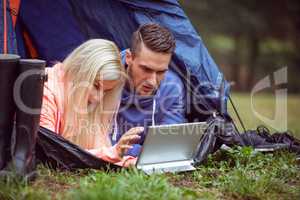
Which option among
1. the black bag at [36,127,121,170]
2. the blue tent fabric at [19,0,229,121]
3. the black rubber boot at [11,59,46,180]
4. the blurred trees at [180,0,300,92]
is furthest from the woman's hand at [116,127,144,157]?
the blurred trees at [180,0,300,92]

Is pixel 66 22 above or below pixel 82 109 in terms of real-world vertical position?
above

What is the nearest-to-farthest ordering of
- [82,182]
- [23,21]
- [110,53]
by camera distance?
[82,182] < [110,53] < [23,21]

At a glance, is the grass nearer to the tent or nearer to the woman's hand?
the woman's hand

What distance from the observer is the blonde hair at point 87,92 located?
3.10 metres

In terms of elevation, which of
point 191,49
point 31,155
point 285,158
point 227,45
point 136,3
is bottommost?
point 227,45

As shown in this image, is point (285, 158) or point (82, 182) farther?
point (285, 158)

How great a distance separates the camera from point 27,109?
8.89ft

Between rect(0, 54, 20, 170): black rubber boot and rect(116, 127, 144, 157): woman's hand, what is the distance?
0.55 m

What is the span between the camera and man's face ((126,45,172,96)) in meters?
3.36

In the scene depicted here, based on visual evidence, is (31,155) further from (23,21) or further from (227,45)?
(227,45)

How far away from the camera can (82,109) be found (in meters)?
3.16

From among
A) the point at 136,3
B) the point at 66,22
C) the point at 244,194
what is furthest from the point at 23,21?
the point at 244,194

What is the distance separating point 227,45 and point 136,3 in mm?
11035

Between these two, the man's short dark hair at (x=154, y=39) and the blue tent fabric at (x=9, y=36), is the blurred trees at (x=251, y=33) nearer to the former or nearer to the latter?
the blue tent fabric at (x=9, y=36)
